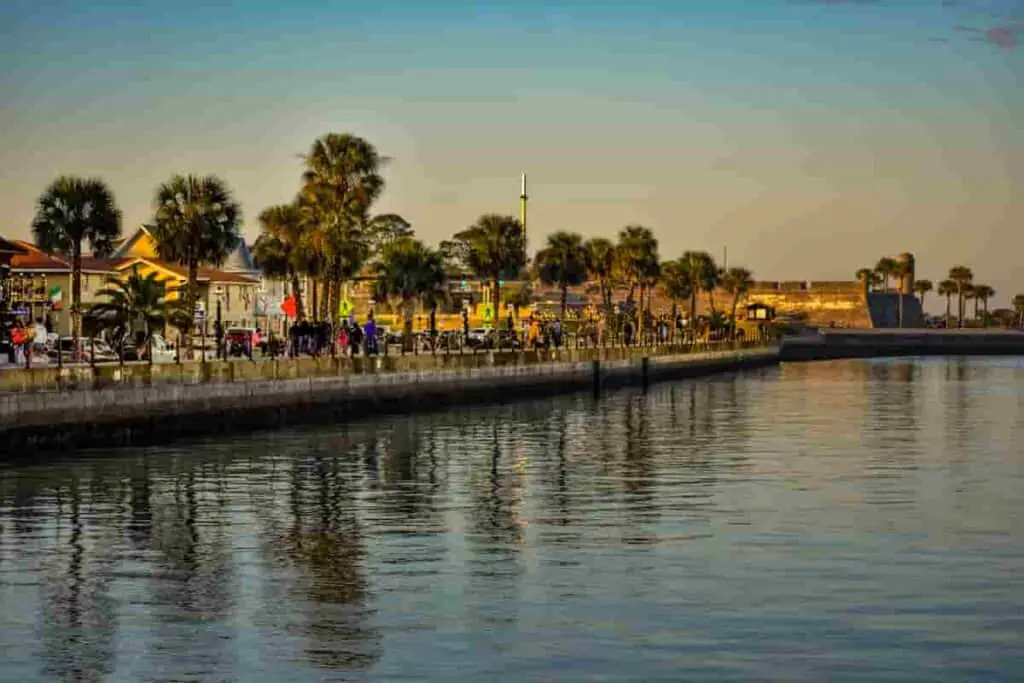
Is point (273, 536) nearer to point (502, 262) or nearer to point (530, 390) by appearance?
point (530, 390)

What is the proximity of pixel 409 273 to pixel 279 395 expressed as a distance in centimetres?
7432

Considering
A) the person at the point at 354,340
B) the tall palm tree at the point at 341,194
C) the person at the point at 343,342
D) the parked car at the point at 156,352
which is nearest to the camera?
the parked car at the point at 156,352

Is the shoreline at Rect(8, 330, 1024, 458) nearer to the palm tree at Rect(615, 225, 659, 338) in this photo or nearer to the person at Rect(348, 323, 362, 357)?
the person at Rect(348, 323, 362, 357)

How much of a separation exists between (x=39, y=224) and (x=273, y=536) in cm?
5130

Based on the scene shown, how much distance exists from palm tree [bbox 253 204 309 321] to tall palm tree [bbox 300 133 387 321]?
4.86ft

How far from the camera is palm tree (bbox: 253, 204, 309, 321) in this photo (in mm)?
98938

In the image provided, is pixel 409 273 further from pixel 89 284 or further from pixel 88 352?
pixel 88 352

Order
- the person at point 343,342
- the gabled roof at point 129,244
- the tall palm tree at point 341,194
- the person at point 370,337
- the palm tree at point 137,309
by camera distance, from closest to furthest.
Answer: the palm tree at point 137,309 → the person at point 343,342 → the person at point 370,337 → the tall palm tree at point 341,194 → the gabled roof at point 129,244

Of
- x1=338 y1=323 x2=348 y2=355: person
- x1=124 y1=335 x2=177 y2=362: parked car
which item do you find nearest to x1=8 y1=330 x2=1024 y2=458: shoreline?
x1=338 y1=323 x2=348 y2=355: person

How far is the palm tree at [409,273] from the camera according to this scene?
13825 centimetres

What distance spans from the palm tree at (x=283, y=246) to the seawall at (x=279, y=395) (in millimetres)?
13900

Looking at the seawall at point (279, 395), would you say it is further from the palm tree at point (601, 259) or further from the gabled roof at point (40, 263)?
the palm tree at point (601, 259)

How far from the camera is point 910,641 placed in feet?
73.5

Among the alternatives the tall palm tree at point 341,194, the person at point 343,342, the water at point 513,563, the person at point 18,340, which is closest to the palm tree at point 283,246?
the tall palm tree at point 341,194
